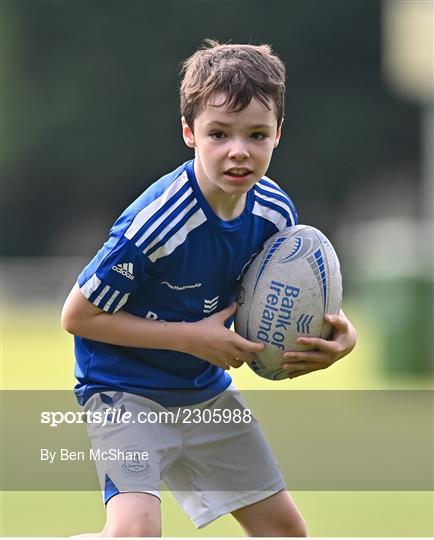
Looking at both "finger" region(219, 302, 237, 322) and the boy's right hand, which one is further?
"finger" region(219, 302, 237, 322)

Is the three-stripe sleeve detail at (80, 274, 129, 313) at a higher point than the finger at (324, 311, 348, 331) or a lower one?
higher

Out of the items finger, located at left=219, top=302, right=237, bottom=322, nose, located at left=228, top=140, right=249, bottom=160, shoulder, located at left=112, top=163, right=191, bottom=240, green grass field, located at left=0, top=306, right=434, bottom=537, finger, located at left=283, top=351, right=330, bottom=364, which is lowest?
green grass field, located at left=0, top=306, right=434, bottom=537

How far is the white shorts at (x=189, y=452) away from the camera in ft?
13.9

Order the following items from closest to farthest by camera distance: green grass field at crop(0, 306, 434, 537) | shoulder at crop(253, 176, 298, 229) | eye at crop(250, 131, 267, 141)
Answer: eye at crop(250, 131, 267, 141), shoulder at crop(253, 176, 298, 229), green grass field at crop(0, 306, 434, 537)

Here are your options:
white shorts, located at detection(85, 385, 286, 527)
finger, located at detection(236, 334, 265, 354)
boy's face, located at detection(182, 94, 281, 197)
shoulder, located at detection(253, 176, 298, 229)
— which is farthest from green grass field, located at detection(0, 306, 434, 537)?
boy's face, located at detection(182, 94, 281, 197)

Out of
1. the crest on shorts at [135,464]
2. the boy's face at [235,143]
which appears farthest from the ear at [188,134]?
the crest on shorts at [135,464]

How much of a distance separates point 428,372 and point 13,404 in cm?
403

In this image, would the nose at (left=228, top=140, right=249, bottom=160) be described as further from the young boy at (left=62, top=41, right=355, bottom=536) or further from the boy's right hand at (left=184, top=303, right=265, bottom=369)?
the boy's right hand at (left=184, top=303, right=265, bottom=369)

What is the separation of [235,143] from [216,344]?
0.71 meters

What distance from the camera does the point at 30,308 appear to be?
2273 centimetres

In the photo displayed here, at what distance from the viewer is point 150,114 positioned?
32.4 m

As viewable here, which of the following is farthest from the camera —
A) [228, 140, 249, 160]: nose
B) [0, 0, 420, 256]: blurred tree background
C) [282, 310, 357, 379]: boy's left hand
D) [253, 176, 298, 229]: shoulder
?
[0, 0, 420, 256]: blurred tree background

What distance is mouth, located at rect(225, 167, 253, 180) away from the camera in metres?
4.19

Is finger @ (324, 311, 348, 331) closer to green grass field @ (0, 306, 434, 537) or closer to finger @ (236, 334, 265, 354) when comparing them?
finger @ (236, 334, 265, 354)
